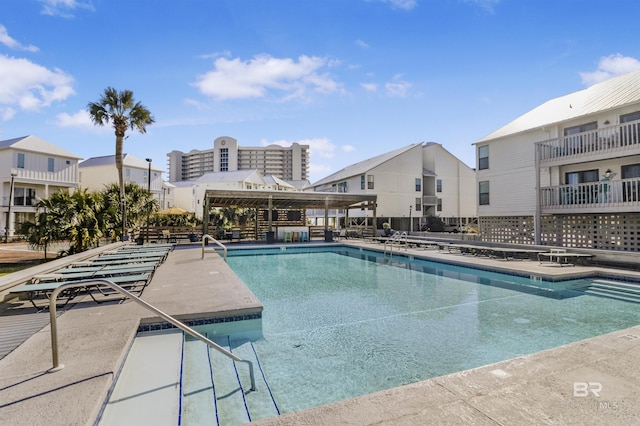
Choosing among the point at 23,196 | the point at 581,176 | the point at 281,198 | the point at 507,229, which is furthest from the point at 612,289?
the point at 23,196

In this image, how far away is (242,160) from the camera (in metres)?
93.6

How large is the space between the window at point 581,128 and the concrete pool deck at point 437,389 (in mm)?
13384

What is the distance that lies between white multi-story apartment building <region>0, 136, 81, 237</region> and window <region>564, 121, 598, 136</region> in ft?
107

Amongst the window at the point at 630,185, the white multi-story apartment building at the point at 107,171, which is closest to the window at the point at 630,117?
the window at the point at 630,185

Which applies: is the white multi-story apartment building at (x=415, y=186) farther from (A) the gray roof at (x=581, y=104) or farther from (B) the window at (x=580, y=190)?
(B) the window at (x=580, y=190)

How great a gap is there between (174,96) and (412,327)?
14188 mm

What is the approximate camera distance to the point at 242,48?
41.8 ft

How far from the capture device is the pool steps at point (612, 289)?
23.9 ft

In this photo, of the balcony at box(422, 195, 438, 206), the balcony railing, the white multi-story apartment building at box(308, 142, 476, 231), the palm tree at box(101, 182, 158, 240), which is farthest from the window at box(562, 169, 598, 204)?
the palm tree at box(101, 182, 158, 240)

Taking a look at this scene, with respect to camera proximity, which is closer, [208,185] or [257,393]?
[257,393]

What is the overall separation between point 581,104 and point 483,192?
5986mm

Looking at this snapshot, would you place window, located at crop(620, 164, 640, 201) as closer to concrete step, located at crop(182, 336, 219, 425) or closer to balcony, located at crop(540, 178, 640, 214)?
balcony, located at crop(540, 178, 640, 214)

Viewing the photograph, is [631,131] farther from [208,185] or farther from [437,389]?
[208,185]

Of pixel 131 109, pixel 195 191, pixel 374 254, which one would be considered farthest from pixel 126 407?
pixel 195 191
